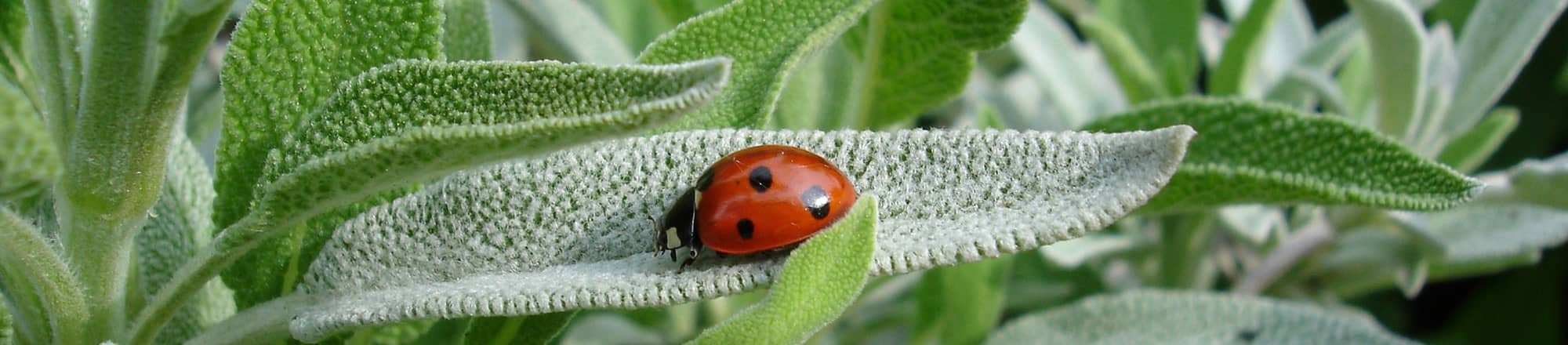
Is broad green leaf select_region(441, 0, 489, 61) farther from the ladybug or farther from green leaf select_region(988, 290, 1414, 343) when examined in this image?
green leaf select_region(988, 290, 1414, 343)

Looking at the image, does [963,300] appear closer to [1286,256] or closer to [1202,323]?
[1202,323]

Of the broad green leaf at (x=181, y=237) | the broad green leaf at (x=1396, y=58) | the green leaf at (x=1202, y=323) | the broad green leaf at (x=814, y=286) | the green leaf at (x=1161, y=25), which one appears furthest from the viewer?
the green leaf at (x=1161, y=25)

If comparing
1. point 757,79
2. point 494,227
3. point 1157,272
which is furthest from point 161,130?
point 1157,272

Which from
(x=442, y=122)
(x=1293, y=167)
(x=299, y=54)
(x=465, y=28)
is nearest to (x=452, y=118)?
(x=442, y=122)

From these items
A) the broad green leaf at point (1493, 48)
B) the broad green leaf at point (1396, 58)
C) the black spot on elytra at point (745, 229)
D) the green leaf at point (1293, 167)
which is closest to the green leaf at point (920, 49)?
the green leaf at point (1293, 167)

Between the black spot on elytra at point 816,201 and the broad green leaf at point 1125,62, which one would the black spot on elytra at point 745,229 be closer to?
the black spot on elytra at point 816,201

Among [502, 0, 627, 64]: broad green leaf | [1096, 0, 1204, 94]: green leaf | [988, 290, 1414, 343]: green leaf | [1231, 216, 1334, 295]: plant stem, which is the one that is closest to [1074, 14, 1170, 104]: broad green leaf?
[1096, 0, 1204, 94]: green leaf
